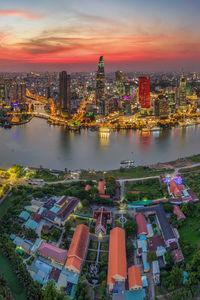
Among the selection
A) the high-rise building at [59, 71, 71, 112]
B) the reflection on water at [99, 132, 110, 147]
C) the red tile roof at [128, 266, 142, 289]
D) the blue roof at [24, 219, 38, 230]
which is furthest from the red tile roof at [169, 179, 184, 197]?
the high-rise building at [59, 71, 71, 112]

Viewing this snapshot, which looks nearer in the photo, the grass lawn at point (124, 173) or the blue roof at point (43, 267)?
the blue roof at point (43, 267)

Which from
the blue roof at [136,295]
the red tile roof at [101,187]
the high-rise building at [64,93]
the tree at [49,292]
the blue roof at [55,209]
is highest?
the high-rise building at [64,93]

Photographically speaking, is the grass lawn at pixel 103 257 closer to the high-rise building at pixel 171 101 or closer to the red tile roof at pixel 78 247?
the red tile roof at pixel 78 247

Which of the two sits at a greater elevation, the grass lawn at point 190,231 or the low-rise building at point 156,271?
the grass lawn at point 190,231

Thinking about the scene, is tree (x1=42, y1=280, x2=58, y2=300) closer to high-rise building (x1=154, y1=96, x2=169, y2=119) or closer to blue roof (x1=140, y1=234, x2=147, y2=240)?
blue roof (x1=140, y1=234, x2=147, y2=240)

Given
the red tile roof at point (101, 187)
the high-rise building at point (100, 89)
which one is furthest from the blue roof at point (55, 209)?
the high-rise building at point (100, 89)

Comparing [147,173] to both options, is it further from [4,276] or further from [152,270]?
[4,276]

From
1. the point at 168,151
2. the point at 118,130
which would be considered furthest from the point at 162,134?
the point at 168,151
